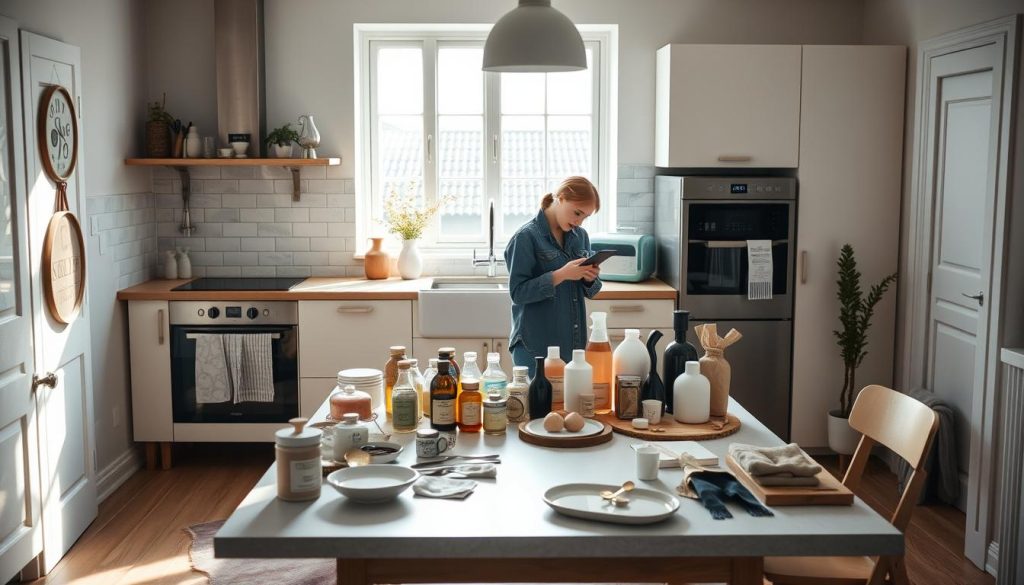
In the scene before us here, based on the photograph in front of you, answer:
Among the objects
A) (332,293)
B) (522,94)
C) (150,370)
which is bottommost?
(150,370)

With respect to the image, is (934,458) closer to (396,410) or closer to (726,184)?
(726,184)

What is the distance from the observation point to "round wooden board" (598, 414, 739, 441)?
2781 mm

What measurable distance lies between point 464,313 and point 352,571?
112 inches

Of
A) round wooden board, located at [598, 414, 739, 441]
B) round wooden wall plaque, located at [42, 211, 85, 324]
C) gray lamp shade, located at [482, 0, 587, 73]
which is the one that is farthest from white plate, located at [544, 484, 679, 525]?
round wooden wall plaque, located at [42, 211, 85, 324]

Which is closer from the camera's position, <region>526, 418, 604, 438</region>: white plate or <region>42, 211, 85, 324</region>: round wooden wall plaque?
<region>526, 418, 604, 438</region>: white plate

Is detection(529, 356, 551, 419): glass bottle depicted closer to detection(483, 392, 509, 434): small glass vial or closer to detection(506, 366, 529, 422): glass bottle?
detection(506, 366, 529, 422): glass bottle

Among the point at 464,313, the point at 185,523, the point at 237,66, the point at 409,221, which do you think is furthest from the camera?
the point at 409,221

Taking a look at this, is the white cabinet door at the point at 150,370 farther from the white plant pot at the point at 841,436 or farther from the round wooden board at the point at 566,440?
the white plant pot at the point at 841,436

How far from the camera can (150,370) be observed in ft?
16.5

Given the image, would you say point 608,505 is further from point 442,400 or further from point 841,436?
point 841,436

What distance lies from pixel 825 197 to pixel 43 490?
3799 mm

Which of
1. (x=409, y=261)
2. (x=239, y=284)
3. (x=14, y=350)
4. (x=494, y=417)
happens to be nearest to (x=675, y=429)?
(x=494, y=417)

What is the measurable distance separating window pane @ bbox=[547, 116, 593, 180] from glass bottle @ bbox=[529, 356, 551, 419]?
9.73ft

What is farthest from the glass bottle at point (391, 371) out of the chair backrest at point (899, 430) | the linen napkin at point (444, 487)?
the chair backrest at point (899, 430)
